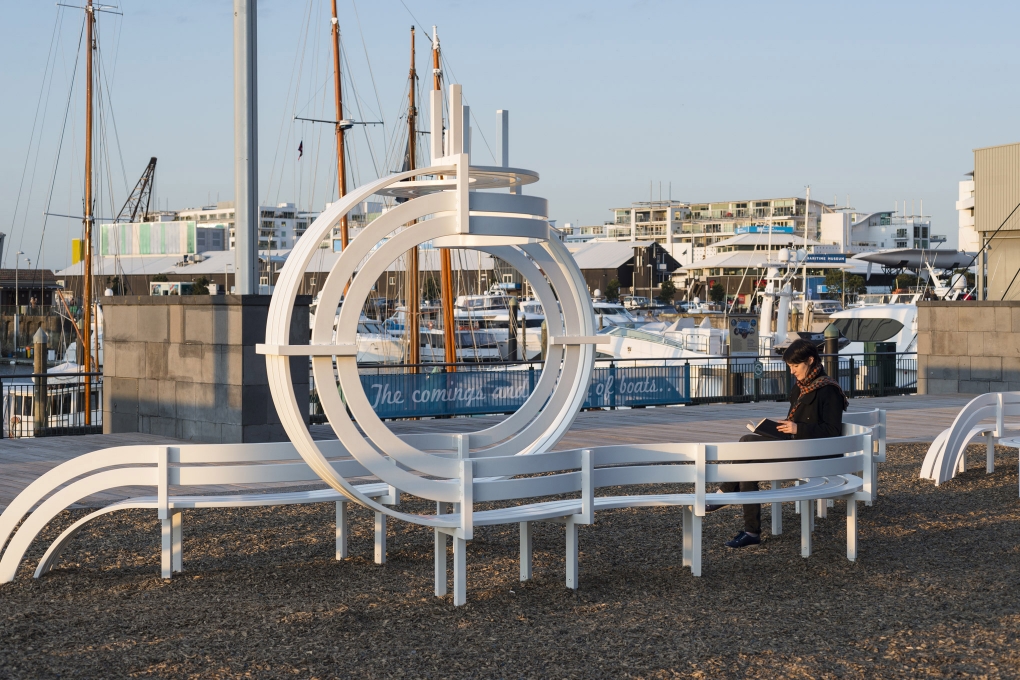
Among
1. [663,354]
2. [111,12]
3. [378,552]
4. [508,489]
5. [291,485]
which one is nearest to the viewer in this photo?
[508,489]

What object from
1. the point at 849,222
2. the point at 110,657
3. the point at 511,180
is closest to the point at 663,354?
the point at 511,180

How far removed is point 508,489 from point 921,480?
19.6ft

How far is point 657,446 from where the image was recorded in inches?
290

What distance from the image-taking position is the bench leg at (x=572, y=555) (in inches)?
279

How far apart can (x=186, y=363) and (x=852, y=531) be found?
8.52 m

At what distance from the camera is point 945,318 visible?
22.0 m

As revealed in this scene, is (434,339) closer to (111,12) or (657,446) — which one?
(111,12)

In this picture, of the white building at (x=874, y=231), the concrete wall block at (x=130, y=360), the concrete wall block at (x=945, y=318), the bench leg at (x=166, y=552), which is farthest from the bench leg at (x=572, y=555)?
the white building at (x=874, y=231)

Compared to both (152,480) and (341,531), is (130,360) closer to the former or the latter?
(341,531)

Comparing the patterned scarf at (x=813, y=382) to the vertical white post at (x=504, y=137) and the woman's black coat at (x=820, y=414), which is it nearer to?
the woman's black coat at (x=820, y=414)

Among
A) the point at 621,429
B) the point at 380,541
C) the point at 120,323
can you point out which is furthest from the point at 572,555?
Result: the point at 120,323

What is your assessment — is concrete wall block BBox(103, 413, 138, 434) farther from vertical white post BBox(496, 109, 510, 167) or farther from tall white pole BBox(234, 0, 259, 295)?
vertical white post BBox(496, 109, 510, 167)

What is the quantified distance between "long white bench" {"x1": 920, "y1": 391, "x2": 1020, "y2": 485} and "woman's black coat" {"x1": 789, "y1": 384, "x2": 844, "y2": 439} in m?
3.06

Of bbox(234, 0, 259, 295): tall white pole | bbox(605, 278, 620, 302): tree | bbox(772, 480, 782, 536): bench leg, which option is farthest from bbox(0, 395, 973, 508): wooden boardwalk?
bbox(605, 278, 620, 302): tree
